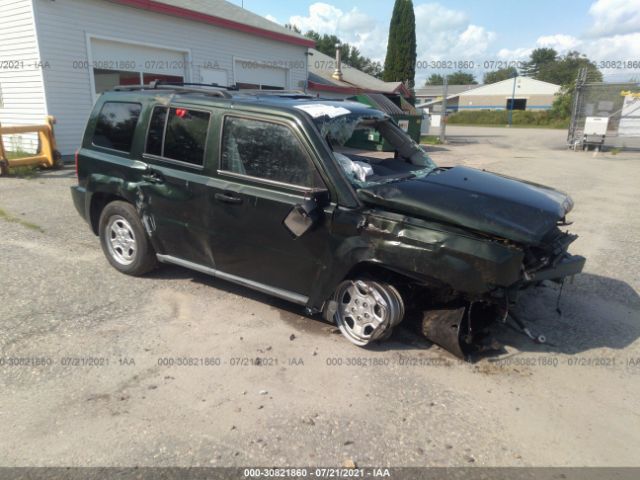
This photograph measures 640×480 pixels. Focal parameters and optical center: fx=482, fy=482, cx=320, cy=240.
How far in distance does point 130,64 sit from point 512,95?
244 ft

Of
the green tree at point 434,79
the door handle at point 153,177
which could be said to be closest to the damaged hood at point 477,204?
the door handle at point 153,177

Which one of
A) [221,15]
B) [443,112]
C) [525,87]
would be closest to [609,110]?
[443,112]

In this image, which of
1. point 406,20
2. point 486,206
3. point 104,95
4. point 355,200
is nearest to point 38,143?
point 104,95

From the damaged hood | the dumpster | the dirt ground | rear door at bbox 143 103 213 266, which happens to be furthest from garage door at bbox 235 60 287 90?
the damaged hood

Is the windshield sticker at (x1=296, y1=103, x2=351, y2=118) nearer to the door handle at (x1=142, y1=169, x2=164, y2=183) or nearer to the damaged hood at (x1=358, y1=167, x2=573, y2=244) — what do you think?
the damaged hood at (x1=358, y1=167, x2=573, y2=244)

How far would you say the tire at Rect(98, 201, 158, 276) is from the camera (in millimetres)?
4867

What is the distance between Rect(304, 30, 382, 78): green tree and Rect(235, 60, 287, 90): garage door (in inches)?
2504

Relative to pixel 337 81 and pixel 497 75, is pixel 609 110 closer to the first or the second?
pixel 337 81

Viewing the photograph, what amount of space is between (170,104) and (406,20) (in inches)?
1493

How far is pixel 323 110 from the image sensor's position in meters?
4.12

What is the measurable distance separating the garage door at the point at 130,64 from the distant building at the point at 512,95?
67299 millimetres

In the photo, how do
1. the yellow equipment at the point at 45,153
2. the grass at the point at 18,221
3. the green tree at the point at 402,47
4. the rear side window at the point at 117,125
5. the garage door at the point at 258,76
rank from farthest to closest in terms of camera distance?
1. the green tree at the point at 402,47
2. the garage door at the point at 258,76
3. the yellow equipment at the point at 45,153
4. the grass at the point at 18,221
5. the rear side window at the point at 117,125

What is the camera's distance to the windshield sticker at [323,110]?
157 inches

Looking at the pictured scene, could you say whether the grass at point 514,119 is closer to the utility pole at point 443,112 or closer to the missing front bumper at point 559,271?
the utility pole at point 443,112
